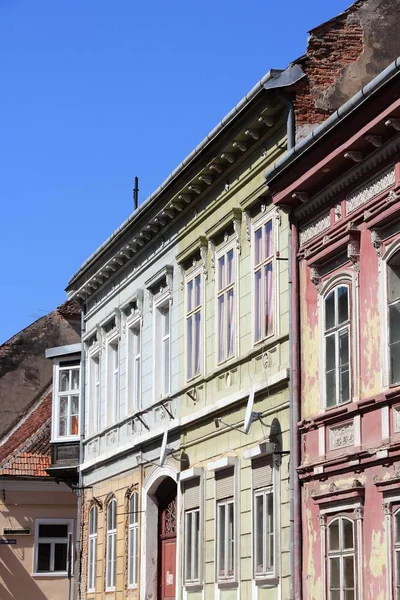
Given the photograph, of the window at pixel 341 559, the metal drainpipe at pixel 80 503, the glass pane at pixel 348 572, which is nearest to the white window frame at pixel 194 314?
the window at pixel 341 559

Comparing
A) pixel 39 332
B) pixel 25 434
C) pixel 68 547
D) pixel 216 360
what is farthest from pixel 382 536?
pixel 39 332

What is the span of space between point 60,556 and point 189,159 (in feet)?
47.6

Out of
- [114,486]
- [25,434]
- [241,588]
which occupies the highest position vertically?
[25,434]

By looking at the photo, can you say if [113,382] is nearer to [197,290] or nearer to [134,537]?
[134,537]

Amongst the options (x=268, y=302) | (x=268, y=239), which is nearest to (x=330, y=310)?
(x=268, y=302)

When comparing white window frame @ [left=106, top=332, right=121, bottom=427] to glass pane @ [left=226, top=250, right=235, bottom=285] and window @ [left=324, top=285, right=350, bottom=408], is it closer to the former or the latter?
glass pane @ [left=226, top=250, right=235, bottom=285]

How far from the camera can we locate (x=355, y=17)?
1955 cm

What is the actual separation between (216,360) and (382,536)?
6722 mm

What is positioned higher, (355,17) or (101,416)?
(355,17)

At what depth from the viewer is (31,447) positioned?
3456 centimetres

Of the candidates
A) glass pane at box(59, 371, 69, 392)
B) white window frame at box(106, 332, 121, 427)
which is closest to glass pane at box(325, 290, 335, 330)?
white window frame at box(106, 332, 121, 427)

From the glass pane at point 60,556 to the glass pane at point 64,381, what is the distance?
4.52m

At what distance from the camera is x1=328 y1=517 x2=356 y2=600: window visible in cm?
1600

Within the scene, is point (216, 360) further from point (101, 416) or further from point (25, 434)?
point (25, 434)
